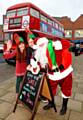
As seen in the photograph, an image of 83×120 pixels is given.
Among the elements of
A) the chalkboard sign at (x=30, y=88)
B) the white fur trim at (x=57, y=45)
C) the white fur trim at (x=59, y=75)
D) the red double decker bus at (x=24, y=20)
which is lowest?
the chalkboard sign at (x=30, y=88)

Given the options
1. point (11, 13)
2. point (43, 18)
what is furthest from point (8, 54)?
point (43, 18)

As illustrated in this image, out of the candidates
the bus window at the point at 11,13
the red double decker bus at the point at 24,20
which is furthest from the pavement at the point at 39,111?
the bus window at the point at 11,13

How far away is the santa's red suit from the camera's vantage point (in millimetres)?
3471

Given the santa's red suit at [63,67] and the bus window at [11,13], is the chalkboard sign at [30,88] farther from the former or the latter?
the bus window at [11,13]

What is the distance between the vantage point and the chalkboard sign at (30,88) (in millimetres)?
3367

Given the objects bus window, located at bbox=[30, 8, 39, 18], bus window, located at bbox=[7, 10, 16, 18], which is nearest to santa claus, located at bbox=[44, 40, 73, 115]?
bus window, located at bbox=[30, 8, 39, 18]

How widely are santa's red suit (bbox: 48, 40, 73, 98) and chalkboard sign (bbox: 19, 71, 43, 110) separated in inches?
11.8

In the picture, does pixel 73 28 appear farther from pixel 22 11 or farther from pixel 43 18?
pixel 22 11

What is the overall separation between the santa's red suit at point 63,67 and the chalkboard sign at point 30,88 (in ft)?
0.99

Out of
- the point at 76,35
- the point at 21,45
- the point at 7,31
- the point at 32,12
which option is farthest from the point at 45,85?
the point at 76,35

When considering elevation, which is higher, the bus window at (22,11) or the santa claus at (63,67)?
the bus window at (22,11)

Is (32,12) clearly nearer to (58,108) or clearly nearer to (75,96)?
(75,96)

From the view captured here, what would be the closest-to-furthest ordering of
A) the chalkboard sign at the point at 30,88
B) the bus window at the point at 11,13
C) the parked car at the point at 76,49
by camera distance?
the chalkboard sign at the point at 30,88 → the parked car at the point at 76,49 → the bus window at the point at 11,13

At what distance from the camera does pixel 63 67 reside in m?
3.54
